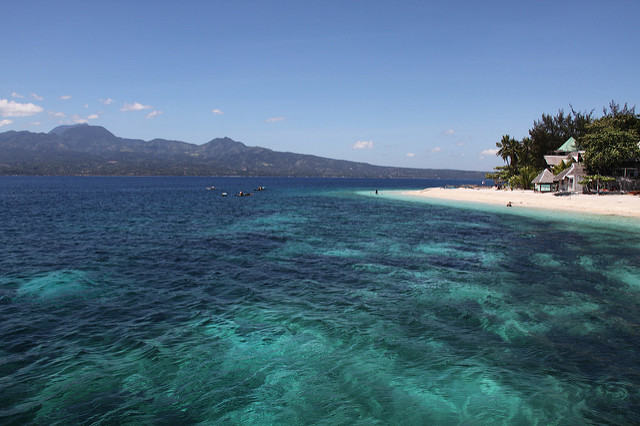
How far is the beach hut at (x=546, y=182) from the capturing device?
77062mm

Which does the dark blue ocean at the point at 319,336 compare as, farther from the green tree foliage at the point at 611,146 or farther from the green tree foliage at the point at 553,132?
the green tree foliage at the point at 553,132

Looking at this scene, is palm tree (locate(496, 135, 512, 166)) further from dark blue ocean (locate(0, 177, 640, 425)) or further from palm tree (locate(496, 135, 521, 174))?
dark blue ocean (locate(0, 177, 640, 425))

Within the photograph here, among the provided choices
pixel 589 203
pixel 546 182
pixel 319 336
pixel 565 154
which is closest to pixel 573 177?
pixel 546 182

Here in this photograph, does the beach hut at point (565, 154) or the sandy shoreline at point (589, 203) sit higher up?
the beach hut at point (565, 154)

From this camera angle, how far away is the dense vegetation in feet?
201

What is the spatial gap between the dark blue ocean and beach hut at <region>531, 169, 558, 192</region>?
5804cm

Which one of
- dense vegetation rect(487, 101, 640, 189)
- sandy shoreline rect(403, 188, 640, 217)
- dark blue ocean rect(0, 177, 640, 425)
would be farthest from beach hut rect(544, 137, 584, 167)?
dark blue ocean rect(0, 177, 640, 425)

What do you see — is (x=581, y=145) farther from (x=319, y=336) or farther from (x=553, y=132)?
(x=319, y=336)

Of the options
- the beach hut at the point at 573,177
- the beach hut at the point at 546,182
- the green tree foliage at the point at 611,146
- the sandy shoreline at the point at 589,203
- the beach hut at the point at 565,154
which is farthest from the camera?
the beach hut at the point at 565,154

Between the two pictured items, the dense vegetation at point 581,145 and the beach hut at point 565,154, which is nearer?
the dense vegetation at point 581,145

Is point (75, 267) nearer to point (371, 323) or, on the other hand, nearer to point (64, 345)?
point (64, 345)

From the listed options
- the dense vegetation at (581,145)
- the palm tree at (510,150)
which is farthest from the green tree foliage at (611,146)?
the palm tree at (510,150)

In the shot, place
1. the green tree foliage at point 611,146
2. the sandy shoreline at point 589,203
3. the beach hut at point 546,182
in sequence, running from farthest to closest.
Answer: the beach hut at point 546,182 → the green tree foliage at point 611,146 → the sandy shoreline at point 589,203

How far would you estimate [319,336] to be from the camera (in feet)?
40.1
